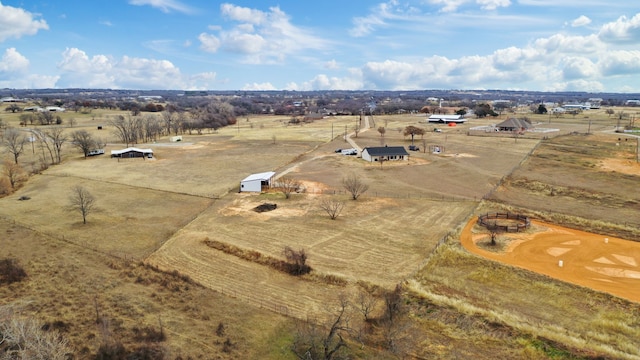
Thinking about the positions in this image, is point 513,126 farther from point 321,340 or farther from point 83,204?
point 321,340

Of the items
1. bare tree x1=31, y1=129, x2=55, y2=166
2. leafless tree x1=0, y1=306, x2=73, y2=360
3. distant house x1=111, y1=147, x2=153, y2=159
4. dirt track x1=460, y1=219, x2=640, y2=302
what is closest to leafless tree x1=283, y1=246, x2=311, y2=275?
dirt track x1=460, y1=219, x2=640, y2=302

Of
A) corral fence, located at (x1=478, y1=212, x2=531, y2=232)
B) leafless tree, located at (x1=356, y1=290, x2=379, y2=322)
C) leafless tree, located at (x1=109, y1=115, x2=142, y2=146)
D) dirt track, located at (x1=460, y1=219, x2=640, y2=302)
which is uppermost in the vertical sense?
leafless tree, located at (x1=109, y1=115, x2=142, y2=146)

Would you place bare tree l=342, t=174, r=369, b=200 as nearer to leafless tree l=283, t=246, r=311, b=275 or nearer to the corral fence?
the corral fence

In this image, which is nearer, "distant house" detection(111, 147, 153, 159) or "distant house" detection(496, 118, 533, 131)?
"distant house" detection(111, 147, 153, 159)

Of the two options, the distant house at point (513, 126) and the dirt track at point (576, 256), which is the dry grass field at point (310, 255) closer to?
the dirt track at point (576, 256)

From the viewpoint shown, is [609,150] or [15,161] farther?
[609,150]

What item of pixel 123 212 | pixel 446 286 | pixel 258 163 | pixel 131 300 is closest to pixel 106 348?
pixel 131 300

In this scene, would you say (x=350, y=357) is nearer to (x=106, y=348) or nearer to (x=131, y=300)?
(x=106, y=348)
